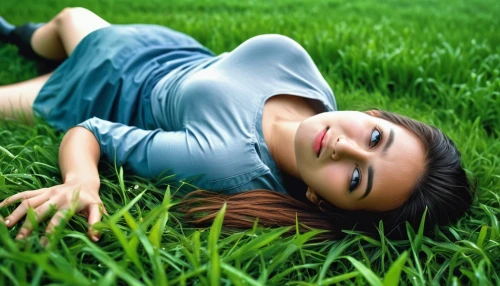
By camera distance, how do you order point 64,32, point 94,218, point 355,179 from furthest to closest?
point 64,32
point 355,179
point 94,218

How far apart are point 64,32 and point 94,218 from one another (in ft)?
5.39

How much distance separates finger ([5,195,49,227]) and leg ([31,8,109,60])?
58.0 inches

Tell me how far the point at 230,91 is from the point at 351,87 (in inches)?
54.5

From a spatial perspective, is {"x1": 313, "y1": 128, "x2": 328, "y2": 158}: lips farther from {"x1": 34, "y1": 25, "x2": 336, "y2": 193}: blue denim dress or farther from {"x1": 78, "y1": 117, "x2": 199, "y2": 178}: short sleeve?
{"x1": 78, "y1": 117, "x2": 199, "y2": 178}: short sleeve

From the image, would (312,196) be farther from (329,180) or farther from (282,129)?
(282,129)

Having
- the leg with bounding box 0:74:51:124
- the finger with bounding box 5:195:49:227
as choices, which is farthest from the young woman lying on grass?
the leg with bounding box 0:74:51:124

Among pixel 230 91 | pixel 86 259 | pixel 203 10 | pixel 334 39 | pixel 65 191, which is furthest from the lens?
pixel 203 10

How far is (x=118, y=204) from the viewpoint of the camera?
1.72 meters

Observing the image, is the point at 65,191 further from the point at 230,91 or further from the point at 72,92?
the point at 72,92

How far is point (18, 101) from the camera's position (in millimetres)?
2432

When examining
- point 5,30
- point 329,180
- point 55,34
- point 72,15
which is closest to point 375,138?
point 329,180

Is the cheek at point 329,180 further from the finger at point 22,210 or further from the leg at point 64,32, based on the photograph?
the leg at point 64,32

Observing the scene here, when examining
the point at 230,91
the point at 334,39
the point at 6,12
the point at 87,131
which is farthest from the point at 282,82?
the point at 6,12

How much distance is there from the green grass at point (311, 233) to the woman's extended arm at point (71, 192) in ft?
0.14
